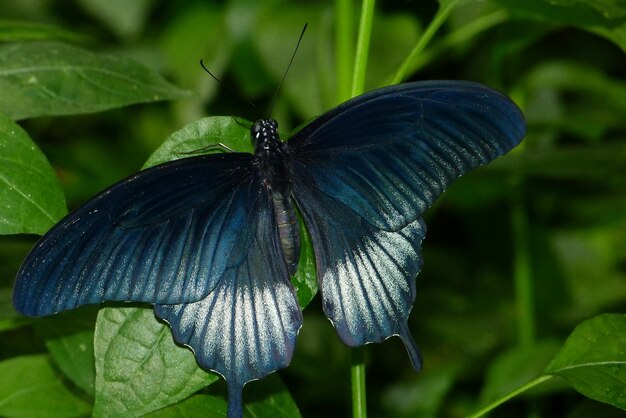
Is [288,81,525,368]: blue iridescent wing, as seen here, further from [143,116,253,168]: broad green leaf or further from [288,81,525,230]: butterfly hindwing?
[143,116,253,168]: broad green leaf

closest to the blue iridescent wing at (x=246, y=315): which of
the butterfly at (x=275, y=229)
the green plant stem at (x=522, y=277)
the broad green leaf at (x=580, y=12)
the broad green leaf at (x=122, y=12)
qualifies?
the butterfly at (x=275, y=229)

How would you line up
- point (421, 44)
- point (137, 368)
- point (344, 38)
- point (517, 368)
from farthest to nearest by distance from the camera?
point (517, 368) → point (344, 38) → point (421, 44) → point (137, 368)

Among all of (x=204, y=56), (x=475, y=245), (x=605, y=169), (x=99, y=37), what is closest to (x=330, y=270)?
(x=605, y=169)

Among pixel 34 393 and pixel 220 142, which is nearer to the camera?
pixel 220 142

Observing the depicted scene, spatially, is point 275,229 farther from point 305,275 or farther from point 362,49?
point 362,49

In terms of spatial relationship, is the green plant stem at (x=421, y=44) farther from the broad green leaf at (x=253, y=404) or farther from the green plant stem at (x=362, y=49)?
the broad green leaf at (x=253, y=404)

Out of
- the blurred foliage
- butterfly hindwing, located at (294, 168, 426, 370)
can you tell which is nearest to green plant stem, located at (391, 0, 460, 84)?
the blurred foliage

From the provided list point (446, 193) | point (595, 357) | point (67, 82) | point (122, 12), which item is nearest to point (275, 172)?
point (67, 82)
